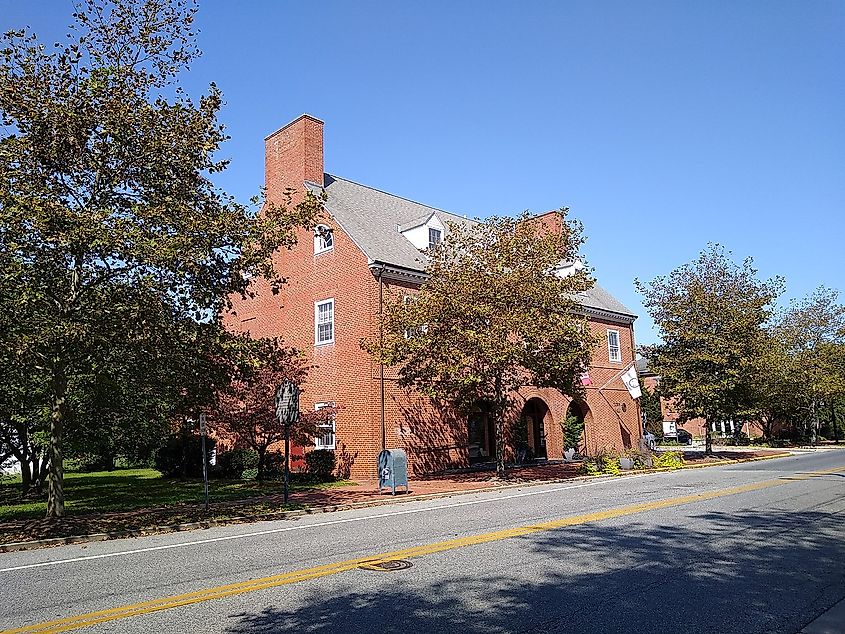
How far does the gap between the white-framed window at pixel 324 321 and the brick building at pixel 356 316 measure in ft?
0.12

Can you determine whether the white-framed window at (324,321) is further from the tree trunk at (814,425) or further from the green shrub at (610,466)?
the tree trunk at (814,425)

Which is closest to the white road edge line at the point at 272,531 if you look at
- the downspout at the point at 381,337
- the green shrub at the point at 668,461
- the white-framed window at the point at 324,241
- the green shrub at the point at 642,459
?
the downspout at the point at 381,337

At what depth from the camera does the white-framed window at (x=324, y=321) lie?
26.1 metres

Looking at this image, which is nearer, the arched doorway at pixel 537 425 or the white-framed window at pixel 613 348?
the arched doorway at pixel 537 425

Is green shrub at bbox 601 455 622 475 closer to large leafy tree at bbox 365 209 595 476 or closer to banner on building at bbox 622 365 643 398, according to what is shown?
banner on building at bbox 622 365 643 398

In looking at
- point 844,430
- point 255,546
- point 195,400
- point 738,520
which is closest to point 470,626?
point 255,546

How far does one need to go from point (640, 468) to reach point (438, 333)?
12.1 metres

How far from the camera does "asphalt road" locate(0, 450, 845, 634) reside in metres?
6.37

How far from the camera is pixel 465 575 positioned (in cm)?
808

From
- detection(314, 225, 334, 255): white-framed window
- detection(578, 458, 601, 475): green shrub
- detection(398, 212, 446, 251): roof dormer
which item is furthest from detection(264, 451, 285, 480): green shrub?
detection(578, 458, 601, 475): green shrub

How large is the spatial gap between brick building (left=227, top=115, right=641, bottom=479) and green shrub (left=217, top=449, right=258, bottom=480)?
9.51ft

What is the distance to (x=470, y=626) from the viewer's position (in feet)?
19.9

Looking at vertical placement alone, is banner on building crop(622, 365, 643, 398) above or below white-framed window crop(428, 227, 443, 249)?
below

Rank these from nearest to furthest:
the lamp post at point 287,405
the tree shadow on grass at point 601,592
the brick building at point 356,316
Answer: the tree shadow on grass at point 601,592, the lamp post at point 287,405, the brick building at point 356,316
